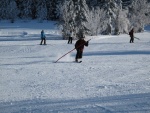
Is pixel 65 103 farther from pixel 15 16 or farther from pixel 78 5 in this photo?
pixel 15 16

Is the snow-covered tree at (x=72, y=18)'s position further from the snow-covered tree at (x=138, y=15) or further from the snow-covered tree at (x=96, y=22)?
the snow-covered tree at (x=138, y=15)

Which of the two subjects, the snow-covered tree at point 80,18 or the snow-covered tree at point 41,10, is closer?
the snow-covered tree at point 80,18

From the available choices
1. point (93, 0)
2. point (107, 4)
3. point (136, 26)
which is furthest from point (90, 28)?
point (93, 0)

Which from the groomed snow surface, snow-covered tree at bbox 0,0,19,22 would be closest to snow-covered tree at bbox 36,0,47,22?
snow-covered tree at bbox 0,0,19,22

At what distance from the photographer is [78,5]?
40281 mm

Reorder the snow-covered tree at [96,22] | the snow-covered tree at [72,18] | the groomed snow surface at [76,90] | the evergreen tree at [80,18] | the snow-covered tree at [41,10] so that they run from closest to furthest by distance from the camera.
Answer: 1. the groomed snow surface at [76,90]
2. the snow-covered tree at [72,18]
3. the evergreen tree at [80,18]
4. the snow-covered tree at [96,22]
5. the snow-covered tree at [41,10]

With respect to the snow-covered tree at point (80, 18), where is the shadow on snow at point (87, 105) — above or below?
below

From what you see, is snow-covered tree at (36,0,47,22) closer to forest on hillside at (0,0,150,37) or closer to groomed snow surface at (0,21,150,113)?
forest on hillside at (0,0,150,37)

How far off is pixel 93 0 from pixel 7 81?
57.0m

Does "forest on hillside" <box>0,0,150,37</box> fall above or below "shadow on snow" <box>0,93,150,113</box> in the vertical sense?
above

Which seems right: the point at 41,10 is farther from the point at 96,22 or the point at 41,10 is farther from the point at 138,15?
the point at 96,22

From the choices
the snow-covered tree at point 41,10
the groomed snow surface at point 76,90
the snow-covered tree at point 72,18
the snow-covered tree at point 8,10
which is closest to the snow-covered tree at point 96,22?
the snow-covered tree at point 72,18

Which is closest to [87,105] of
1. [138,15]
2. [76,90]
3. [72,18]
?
[76,90]

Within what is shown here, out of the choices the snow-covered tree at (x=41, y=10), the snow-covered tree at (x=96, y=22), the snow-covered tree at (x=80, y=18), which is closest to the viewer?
the snow-covered tree at (x=80, y=18)
